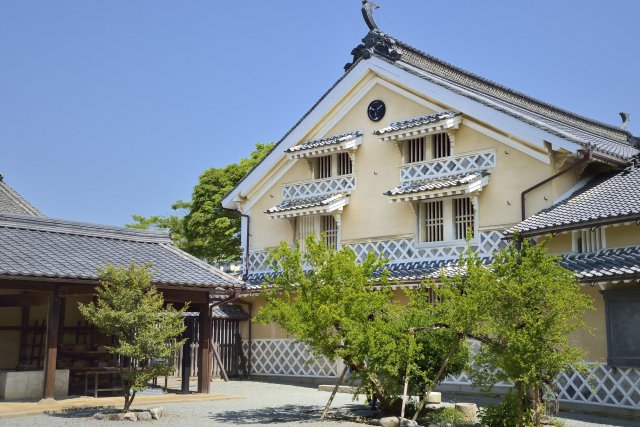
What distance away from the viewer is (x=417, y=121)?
24.4 m

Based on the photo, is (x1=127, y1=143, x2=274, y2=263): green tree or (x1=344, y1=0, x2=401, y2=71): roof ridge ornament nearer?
(x1=344, y1=0, x2=401, y2=71): roof ridge ornament

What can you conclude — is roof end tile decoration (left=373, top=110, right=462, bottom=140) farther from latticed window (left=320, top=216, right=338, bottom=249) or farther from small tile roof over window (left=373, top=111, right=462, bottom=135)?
latticed window (left=320, top=216, right=338, bottom=249)

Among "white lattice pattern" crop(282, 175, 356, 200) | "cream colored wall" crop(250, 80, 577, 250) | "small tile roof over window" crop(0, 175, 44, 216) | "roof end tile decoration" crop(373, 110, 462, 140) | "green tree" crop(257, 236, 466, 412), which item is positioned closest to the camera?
"green tree" crop(257, 236, 466, 412)

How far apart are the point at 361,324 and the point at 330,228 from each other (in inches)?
478

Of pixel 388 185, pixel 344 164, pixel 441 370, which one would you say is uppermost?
pixel 344 164

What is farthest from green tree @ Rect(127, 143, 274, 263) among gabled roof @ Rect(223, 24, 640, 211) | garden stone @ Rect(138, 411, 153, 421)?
garden stone @ Rect(138, 411, 153, 421)

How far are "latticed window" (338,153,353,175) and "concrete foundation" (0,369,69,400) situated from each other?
12366 mm

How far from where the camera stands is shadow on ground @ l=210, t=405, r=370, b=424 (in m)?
15.5

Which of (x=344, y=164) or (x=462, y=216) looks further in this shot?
(x=344, y=164)

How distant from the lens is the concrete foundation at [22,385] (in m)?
18.1

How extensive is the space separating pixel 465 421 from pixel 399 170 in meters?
11.7

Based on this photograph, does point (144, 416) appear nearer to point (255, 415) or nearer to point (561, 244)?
Result: point (255, 415)

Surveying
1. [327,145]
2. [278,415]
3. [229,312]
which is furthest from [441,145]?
[278,415]

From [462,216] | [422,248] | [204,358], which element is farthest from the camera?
[422,248]
